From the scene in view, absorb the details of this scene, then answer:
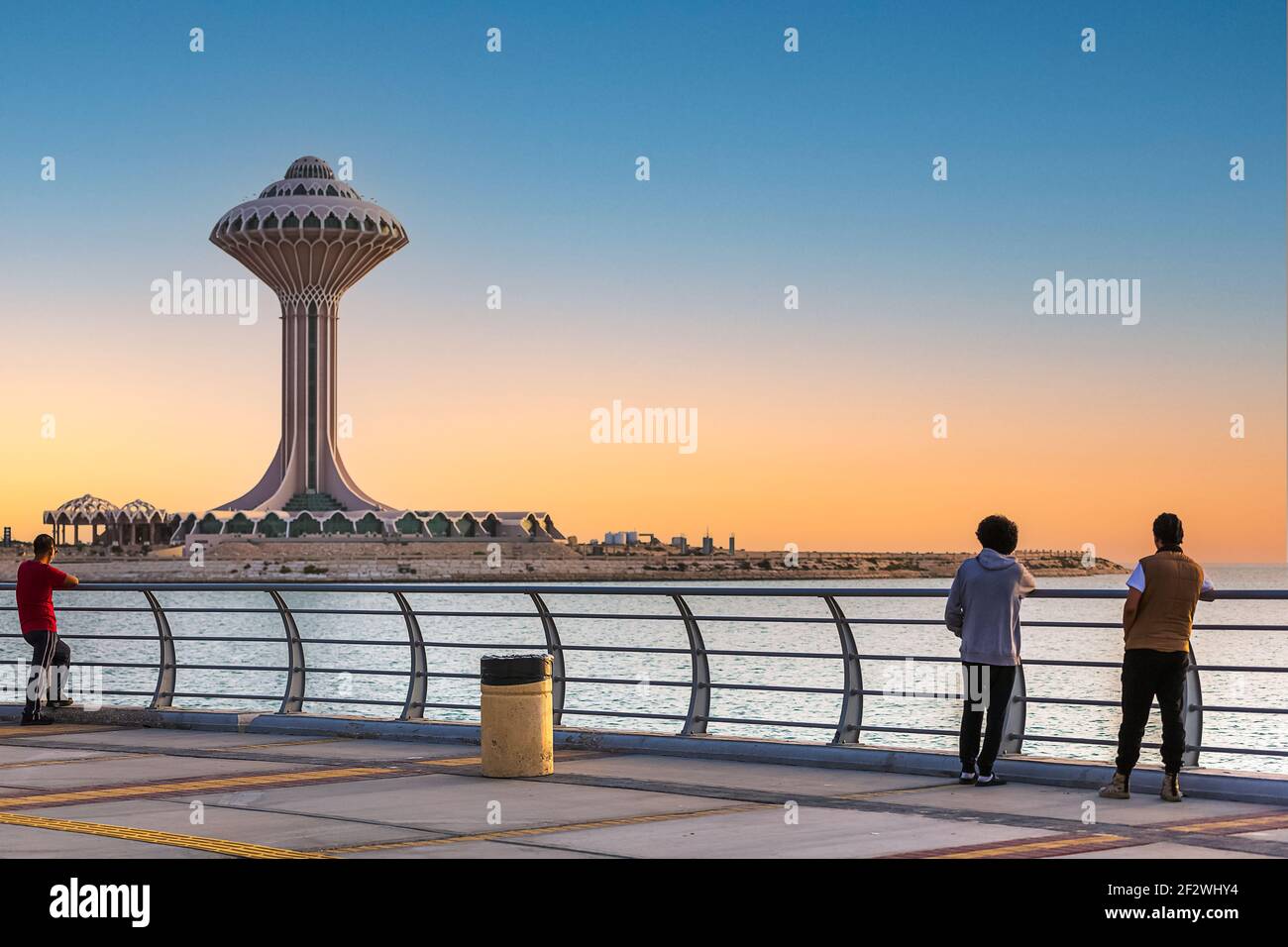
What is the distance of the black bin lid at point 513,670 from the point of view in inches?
596

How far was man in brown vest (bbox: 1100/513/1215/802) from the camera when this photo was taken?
42.0 feet

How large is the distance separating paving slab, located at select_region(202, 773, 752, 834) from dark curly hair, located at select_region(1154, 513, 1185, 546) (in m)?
3.76

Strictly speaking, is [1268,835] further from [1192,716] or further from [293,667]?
[293,667]

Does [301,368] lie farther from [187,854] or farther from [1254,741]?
[187,854]

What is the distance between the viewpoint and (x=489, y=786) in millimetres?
14453

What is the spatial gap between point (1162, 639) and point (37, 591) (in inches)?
484

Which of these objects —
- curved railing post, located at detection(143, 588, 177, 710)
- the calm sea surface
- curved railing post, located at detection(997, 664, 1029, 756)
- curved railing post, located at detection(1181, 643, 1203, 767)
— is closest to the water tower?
the calm sea surface

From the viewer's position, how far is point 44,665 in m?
19.9

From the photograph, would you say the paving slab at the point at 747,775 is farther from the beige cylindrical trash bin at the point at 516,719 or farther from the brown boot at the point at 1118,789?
the brown boot at the point at 1118,789

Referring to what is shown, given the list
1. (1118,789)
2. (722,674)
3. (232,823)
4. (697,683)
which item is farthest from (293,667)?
(722,674)

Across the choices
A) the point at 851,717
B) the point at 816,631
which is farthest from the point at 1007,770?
the point at 816,631

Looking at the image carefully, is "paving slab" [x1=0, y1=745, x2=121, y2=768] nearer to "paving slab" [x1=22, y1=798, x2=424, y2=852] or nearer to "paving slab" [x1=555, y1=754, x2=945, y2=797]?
"paving slab" [x1=22, y1=798, x2=424, y2=852]

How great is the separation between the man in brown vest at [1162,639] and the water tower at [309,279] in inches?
7131

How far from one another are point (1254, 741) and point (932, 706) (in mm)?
9398
